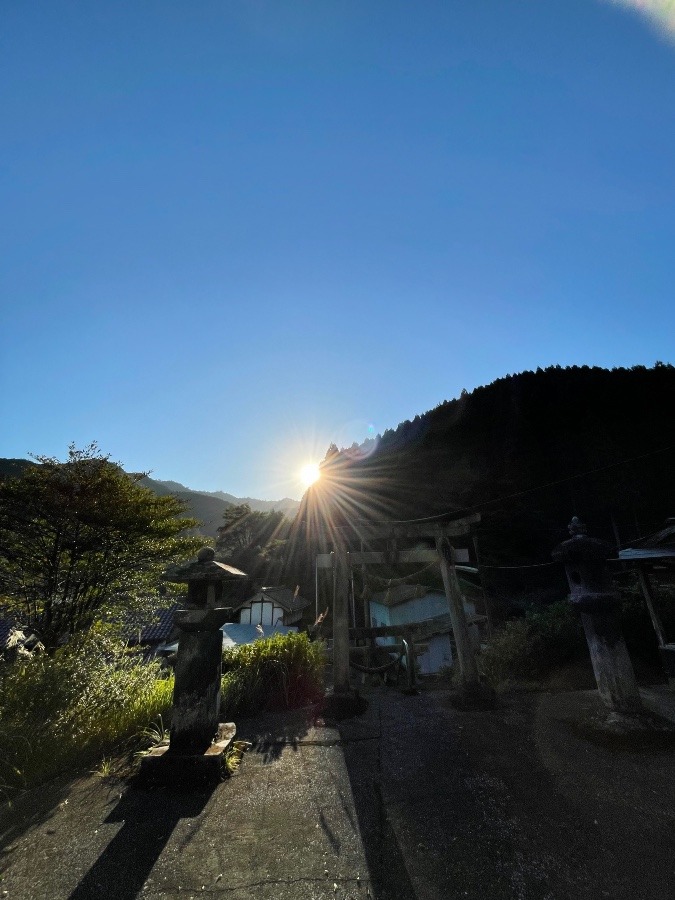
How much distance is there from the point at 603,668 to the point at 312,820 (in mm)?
4390

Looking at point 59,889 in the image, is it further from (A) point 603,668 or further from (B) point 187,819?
(A) point 603,668

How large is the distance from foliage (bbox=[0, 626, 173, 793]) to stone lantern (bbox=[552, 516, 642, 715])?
6.65 meters

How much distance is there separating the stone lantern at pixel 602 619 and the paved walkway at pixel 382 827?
1.64ft

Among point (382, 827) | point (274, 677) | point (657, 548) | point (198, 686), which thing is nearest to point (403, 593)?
point (274, 677)

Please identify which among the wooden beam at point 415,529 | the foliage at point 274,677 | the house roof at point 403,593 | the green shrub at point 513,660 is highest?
the wooden beam at point 415,529

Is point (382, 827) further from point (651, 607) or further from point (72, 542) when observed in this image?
point (72, 542)

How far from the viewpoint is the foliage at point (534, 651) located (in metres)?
9.56

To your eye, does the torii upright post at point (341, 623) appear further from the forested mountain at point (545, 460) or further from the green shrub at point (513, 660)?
the forested mountain at point (545, 460)

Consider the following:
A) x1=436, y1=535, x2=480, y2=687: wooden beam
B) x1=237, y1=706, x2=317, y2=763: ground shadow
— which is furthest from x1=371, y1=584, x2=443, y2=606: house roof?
x1=237, y1=706, x2=317, y2=763: ground shadow

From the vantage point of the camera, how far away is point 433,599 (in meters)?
19.1

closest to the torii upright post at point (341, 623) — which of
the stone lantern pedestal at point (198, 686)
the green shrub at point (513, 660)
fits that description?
the stone lantern pedestal at point (198, 686)

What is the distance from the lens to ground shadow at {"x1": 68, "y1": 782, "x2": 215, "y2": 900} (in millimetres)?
2660

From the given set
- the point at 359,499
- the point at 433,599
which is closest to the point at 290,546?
the point at 359,499

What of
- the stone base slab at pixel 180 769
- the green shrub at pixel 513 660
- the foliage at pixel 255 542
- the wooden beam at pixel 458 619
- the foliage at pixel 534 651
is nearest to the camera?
the stone base slab at pixel 180 769
